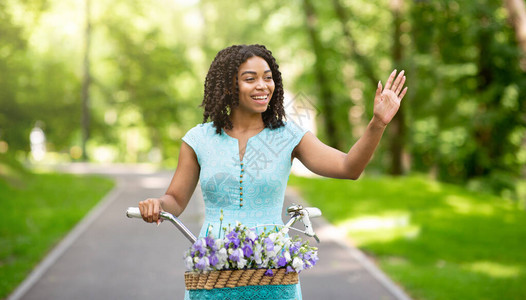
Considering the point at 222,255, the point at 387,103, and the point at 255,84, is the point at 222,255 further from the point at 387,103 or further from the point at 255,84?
the point at 387,103

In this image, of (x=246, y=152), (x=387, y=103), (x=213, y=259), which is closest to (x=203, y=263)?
(x=213, y=259)

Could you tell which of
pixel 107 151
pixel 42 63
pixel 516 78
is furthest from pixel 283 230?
pixel 107 151

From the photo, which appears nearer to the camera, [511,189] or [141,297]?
[141,297]

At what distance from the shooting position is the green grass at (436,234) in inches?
295

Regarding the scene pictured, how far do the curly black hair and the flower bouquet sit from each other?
569 millimetres

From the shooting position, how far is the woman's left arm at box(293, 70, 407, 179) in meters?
2.56

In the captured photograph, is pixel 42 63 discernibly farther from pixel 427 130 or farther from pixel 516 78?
pixel 516 78

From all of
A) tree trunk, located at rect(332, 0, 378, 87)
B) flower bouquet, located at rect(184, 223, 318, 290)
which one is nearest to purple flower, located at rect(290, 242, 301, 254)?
flower bouquet, located at rect(184, 223, 318, 290)

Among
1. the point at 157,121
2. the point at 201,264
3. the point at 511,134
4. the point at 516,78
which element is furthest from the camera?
the point at 157,121

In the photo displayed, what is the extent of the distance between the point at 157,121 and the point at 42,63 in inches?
289

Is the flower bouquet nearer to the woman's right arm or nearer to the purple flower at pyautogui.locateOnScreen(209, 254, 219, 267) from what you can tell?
the purple flower at pyautogui.locateOnScreen(209, 254, 219, 267)

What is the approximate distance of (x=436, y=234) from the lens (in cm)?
1061

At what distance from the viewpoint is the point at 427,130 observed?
21484mm

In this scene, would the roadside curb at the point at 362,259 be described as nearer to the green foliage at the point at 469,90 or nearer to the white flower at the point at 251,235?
the white flower at the point at 251,235
